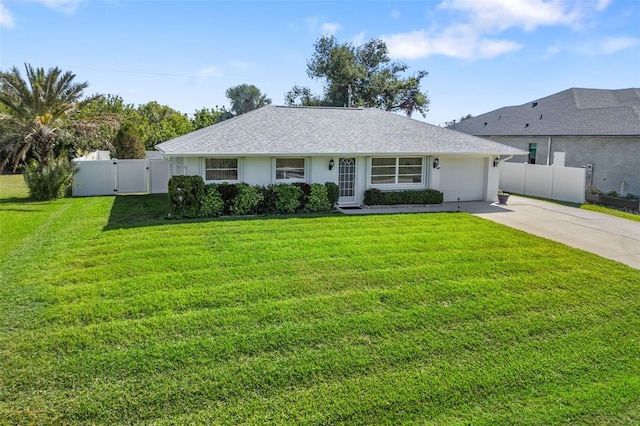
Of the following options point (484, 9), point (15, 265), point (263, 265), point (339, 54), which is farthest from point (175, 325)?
point (339, 54)

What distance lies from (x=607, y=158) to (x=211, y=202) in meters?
19.9

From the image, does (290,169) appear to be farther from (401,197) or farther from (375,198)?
(401,197)

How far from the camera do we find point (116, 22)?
18.1 meters

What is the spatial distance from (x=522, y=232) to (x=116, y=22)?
17.4 meters

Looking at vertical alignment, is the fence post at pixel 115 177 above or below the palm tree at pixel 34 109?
below

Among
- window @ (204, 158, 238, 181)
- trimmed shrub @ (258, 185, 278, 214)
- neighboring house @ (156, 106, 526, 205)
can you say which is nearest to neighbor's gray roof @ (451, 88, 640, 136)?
neighboring house @ (156, 106, 526, 205)

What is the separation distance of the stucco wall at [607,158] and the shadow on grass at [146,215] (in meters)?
15.5

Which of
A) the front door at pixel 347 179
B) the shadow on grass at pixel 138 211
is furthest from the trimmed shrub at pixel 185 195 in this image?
the front door at pixel 347 179

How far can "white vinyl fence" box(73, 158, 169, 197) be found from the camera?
1977 cm

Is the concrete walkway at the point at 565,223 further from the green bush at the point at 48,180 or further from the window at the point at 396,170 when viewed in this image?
the green bush at the point at 48,180

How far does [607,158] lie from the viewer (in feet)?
73.1

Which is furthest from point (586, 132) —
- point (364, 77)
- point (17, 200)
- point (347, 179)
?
point (17, 200)

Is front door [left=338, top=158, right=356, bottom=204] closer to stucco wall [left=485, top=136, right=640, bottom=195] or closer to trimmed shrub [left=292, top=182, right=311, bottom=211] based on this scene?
trimmed shrub [left=292, top=182, right=311, bottom=211]

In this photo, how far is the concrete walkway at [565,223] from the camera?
37.3 feet
